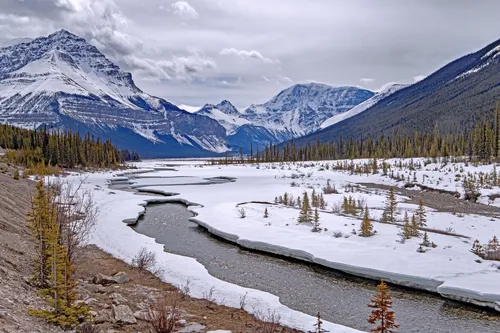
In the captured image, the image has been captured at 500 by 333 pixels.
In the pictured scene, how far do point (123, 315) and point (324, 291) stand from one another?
282 inches

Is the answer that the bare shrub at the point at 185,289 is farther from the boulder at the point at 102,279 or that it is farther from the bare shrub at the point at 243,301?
the boulder at the point at 102,279

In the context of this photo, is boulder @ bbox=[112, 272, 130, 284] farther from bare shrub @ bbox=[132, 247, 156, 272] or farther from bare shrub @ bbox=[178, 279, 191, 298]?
bare shrub @ bbox=[178, 279, 191, 298]

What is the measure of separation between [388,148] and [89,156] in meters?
78.1

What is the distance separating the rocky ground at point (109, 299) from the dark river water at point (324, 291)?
255 centimetres

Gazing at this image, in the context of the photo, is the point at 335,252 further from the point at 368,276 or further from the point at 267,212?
the point at 267,212

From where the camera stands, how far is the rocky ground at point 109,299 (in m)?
8.10

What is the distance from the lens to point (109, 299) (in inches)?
424

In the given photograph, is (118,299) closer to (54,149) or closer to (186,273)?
(186,273)

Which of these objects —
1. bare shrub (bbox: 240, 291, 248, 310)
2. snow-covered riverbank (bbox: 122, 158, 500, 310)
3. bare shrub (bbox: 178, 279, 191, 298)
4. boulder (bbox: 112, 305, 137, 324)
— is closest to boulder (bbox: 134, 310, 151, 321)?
boulder (bbox: 112, 305, 137, 324)

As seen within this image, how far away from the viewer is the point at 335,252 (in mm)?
17391

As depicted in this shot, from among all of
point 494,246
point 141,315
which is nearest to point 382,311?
point 141,315

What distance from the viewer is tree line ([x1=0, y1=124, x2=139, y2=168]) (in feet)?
236

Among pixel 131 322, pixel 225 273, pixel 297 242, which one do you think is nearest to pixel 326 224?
pixel 297 242

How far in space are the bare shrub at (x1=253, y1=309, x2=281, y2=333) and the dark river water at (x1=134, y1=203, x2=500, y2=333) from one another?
136 centimetres
